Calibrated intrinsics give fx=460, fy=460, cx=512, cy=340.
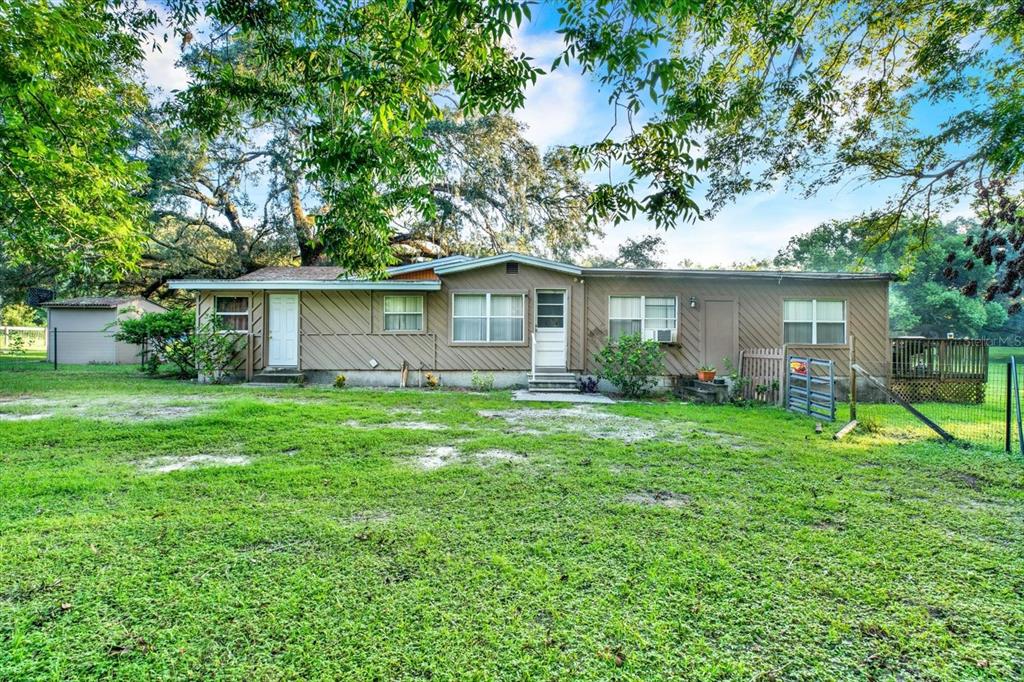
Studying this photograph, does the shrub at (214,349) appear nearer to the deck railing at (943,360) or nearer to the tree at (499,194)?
the tree at (499,194)

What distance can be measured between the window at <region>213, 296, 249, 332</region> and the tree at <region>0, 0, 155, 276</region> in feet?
14.0

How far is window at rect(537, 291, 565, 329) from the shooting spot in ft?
37.5

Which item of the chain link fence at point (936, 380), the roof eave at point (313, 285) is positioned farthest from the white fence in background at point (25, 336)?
the chain link fence at point (936, 380)

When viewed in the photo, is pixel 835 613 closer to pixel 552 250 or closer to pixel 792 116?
pixel 792 116

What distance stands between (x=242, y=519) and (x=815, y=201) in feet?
33.7

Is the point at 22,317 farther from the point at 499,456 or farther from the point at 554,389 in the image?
the point at 499,456

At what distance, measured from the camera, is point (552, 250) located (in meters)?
18.2

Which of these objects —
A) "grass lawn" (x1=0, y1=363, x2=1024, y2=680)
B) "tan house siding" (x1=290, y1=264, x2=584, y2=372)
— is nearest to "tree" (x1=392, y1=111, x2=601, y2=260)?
"tan house siding" (x1=290, y1=264, x2=584, y2=372)

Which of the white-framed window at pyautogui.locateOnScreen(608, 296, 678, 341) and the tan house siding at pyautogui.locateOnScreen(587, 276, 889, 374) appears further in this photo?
the white-framed window at pyautogui.locateOnScreen(608, 296, 678, 341)

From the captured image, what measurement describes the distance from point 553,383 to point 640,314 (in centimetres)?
291

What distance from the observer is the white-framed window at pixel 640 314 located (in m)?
11.5

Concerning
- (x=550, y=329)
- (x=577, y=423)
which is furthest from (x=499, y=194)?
(x=577, y=423)

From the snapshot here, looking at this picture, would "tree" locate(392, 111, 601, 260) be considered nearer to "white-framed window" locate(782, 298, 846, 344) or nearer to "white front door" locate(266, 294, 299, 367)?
"white front door" locate(266, 294, 299, 367)

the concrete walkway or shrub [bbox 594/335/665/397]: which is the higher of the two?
shrub [bbox 594/335/665/397]
